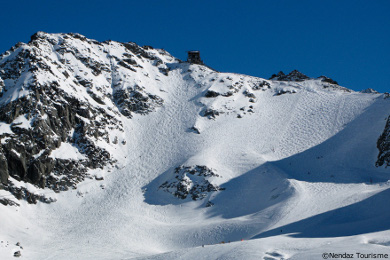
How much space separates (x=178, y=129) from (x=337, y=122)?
28.9 metres

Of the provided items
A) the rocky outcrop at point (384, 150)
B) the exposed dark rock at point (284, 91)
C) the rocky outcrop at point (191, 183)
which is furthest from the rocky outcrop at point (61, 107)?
the rocky outcrop at point (384, 150)

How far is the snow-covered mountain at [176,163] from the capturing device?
50375 millimetres

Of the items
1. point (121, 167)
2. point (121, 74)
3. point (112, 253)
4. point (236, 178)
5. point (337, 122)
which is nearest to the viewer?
point (112, 253)

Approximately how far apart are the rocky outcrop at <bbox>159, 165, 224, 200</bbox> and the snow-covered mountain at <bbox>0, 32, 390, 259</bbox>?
208mm

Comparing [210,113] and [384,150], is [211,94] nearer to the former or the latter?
Answer: [210,113]

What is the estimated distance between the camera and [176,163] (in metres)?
75.7

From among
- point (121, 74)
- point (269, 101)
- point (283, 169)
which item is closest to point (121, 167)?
point (283, 169)

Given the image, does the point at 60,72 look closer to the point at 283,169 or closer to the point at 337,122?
the point at 283,169

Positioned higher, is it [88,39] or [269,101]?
[88,39]

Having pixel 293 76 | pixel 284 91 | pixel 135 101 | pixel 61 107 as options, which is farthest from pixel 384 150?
pixel 293 76

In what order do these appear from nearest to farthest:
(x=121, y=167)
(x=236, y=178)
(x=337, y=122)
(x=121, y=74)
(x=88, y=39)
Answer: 1. (x=236, y=178)
2. (x=121, y=167)
3. (x=337, y=122)
4. (x=121, y=74)
5. (x=88, y=39)

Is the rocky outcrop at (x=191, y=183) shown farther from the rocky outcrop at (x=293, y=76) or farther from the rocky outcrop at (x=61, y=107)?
the rocky outcrop at (x=293, y=76)

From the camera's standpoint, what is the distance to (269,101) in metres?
101

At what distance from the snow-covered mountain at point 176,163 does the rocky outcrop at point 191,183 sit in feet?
0.68
